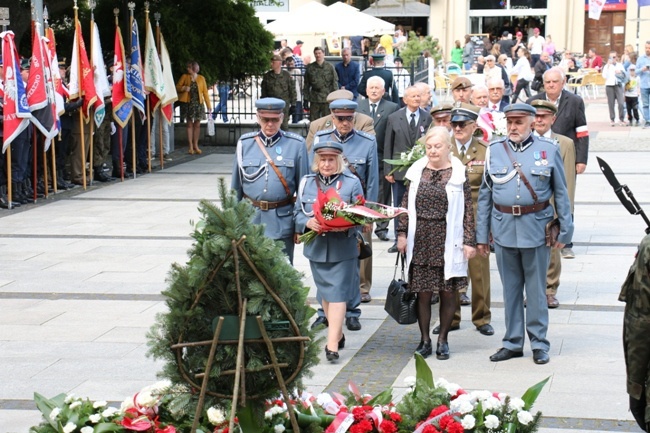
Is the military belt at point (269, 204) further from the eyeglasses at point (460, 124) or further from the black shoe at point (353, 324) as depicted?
the eyeglasses at point (460, 124)

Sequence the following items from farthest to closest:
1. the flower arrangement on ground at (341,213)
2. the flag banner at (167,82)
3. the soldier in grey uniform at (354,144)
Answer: the flag banner at (167,82), the soldier in grey uniform at (354,144), the flower arrangement on ground at (341,213)

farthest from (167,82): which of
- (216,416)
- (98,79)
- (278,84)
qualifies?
(216,416)

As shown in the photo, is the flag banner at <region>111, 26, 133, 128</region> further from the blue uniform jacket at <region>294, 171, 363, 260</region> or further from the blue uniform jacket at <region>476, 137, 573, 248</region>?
the blue uniform jacket at <region>476, 137, 573, 248</region>

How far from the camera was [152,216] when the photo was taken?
48.7 ft

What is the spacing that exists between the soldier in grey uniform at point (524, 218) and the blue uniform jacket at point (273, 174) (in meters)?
1.55

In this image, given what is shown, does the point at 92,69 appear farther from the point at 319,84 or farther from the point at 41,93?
the point at 319,84

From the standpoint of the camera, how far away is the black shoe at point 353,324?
29.1 feet

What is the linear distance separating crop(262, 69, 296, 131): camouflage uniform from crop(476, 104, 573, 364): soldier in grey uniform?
49.7 feet

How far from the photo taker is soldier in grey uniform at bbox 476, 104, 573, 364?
25.7ft

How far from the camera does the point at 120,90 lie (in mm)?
18188

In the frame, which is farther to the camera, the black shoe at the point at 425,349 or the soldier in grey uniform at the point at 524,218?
the black shoe at the point at 425,349

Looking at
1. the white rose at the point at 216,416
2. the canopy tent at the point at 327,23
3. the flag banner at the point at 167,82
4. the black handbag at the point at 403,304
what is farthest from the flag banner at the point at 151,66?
the white rose at the point at 216,416

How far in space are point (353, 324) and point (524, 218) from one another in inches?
70.5

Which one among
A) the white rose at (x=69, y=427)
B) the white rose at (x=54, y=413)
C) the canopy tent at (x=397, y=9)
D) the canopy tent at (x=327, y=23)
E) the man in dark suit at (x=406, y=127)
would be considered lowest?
the white rose at (x=69, y=427)
